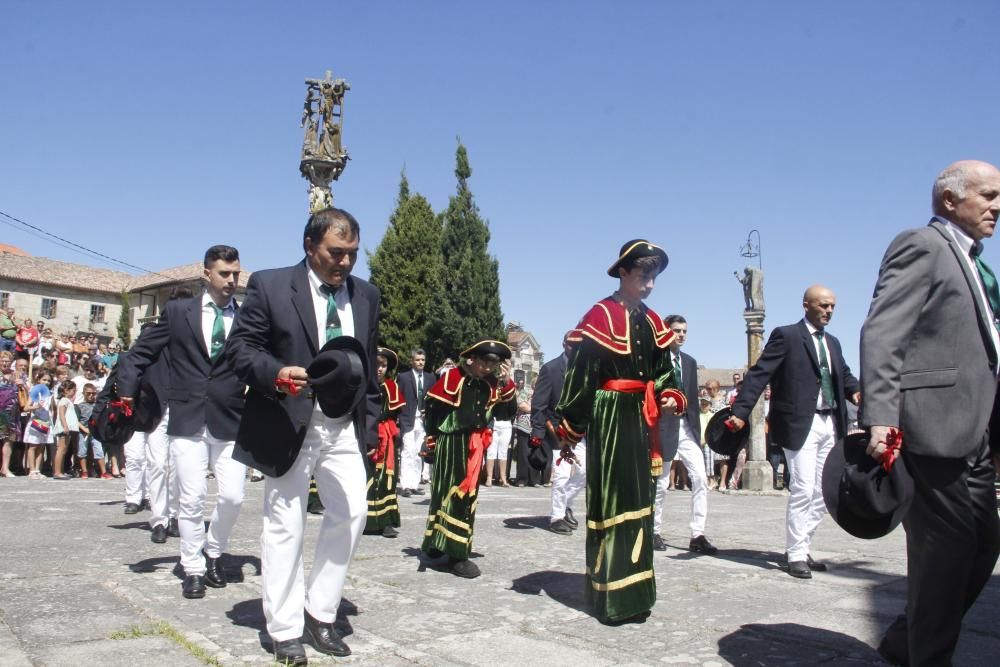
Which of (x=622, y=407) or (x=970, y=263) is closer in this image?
(x=970, y=263)

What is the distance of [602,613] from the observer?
4887 millimetres

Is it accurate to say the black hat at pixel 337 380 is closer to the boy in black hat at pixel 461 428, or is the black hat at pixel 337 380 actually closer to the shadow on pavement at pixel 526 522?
the boy in black hat at pixel 461 428

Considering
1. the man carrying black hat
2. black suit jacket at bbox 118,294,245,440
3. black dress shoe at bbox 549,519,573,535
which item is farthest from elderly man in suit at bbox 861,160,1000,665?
black dress shoe at bbox 549,519,573,535

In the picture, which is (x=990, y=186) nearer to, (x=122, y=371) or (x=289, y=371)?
(x=289, y=371)

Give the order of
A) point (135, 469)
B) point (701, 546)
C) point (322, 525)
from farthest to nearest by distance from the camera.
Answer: point (135, 469)
point (701, 546)
point (322, 525)

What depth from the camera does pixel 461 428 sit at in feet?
23.3

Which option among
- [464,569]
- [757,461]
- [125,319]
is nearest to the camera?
[464,569]

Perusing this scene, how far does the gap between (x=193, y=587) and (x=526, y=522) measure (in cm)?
496

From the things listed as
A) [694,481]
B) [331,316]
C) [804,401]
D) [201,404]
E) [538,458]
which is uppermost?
[331,316]

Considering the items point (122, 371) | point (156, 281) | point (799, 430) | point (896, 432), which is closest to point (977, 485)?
point (896, 432)

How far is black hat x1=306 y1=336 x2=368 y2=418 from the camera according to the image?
157 inches

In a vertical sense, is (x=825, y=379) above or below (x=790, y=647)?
above

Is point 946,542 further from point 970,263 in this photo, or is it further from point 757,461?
point 757,461

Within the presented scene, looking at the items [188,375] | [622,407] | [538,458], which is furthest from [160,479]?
[622,407]
